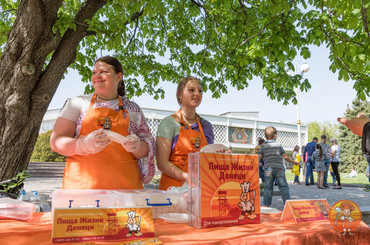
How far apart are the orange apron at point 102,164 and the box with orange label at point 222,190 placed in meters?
0.67

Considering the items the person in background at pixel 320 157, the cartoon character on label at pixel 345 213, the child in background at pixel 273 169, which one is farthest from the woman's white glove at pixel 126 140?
the person in background at pixel 320 157

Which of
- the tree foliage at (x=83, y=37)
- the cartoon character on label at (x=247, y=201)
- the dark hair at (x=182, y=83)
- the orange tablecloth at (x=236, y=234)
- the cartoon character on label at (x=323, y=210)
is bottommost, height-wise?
the orange tablecloth at (x=236, y=234)

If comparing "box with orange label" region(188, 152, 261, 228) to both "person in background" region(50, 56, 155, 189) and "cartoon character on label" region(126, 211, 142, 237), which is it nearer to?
"cartoon character on label" region(126, 211, 142, 237)

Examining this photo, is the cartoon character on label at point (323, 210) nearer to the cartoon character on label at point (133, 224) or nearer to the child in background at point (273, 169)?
the cartoon character on label at point (133, 224)

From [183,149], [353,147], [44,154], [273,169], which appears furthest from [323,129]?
[183,149]

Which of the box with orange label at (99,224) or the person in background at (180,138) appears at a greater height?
the person in background at (180,138)

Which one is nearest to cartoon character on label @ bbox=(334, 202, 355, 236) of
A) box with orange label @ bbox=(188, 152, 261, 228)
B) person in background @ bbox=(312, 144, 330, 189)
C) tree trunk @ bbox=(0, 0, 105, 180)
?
box with orange label @ bbox=(188, 152, 261, 228)

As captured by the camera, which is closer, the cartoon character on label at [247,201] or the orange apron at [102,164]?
the cartoon character on label at [247,201]

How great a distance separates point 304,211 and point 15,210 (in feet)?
4.24

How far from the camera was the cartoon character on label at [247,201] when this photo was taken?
4.27 feet

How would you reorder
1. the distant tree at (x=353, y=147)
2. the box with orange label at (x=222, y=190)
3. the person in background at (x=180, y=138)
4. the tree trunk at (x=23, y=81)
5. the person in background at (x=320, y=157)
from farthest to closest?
the distant tree at (x=353, y=147)
the person in background at (x=320, y=157)
the tree trunk at (x=23, y=81)
the person in background at (x=180, y=138)
the box with orange label at (x=222, y=190)

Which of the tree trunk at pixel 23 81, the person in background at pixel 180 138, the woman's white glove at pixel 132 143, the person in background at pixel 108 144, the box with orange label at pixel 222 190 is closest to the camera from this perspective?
the box with orange label at pixel 222 190

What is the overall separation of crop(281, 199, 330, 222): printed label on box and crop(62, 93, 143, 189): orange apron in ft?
3.03

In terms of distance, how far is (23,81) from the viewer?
3709mm
